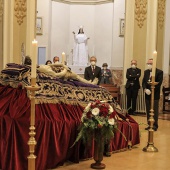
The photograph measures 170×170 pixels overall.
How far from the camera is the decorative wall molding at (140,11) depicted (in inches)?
418

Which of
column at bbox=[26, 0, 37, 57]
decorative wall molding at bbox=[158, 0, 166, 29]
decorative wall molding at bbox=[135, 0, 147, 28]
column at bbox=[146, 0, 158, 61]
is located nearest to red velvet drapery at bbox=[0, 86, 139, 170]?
column at bbox=[26, 0, 37, 57]

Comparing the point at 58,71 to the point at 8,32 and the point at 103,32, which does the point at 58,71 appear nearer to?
the point at 8,32

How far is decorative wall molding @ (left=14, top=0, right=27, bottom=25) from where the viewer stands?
33.9ft

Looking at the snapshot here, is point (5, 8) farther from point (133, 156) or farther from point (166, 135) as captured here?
point (133, 156)

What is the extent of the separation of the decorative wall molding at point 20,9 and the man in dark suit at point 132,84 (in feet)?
10.7

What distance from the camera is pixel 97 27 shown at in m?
14.7

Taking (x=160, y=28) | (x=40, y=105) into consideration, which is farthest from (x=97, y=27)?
(x=40, y=105)

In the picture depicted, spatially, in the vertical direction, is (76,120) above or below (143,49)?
below

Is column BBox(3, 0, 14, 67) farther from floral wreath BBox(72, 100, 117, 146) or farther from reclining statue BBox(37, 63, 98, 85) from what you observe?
floral wreath BBox(72, 100, 117, 146)

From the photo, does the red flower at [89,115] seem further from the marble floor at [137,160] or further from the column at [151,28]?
the column at [151,28]

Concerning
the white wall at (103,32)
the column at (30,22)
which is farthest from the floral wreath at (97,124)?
the white wall at (103,32)

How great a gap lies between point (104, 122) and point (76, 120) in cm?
57

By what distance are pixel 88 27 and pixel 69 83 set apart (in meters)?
9.65

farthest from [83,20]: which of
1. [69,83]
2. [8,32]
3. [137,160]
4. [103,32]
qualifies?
[137,160]
